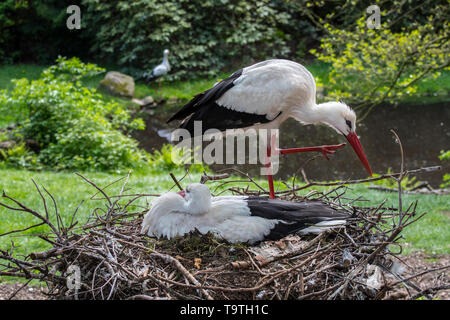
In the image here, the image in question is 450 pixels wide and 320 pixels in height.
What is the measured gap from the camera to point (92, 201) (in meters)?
7.18

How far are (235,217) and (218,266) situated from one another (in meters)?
0.43

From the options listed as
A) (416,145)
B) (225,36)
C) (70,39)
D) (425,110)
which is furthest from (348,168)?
(70,39)

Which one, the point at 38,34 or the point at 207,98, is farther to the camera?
the point at 38,34

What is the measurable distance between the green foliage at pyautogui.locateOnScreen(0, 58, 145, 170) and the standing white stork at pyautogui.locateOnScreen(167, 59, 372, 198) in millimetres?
5052

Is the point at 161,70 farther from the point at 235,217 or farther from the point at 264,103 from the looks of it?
the point at 235,217

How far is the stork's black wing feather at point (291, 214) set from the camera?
136 inches

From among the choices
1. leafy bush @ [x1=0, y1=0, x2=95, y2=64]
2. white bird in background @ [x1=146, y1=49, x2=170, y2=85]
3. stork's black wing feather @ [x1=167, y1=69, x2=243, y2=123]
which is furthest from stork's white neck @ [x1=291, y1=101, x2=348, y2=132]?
leafy bush @ [x1=0, y1=0, x2=95, y2=64]

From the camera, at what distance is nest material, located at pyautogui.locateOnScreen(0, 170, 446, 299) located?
9.32ft

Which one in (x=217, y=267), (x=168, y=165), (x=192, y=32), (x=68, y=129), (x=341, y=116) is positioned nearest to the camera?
(x=217, y=267)

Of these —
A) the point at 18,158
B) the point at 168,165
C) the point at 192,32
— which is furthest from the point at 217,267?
the point at 192,32

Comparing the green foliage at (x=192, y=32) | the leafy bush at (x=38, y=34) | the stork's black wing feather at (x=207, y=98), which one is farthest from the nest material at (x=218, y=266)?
the leafy bush at (x=38, y=34)

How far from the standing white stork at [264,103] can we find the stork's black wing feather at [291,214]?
728mm
